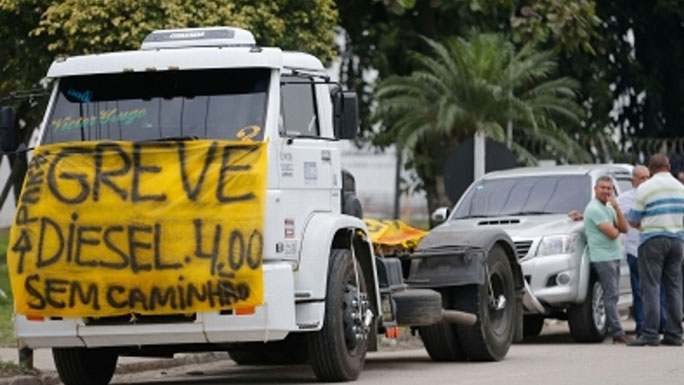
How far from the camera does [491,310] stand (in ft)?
53.1

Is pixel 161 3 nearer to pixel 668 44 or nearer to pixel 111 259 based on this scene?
pixel 111 259

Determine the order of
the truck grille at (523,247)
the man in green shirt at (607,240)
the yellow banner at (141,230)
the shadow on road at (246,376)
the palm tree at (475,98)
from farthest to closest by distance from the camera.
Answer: the palm tree at (475,98) < the truck grille at (523,247) < the man in green shirt at (607,240) < the shadow on road at (246,376) < the yellow banner at (141,230)

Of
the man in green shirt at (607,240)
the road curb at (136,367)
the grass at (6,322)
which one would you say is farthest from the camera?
the man in green shirt at (607,240)

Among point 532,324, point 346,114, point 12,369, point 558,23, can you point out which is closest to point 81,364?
point 12,369

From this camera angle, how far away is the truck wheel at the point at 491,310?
51.7 feet

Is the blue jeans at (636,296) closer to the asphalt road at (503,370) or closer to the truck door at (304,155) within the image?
the asphalt road at (503,370)

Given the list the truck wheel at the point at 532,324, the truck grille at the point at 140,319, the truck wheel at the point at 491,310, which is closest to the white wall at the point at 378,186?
the truck wheel at the point at 532,324

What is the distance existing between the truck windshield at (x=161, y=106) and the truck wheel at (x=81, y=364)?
1757mm

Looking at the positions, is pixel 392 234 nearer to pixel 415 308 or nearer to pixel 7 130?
pixel 415 308

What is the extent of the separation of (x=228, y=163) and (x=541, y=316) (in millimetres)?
A: 8345

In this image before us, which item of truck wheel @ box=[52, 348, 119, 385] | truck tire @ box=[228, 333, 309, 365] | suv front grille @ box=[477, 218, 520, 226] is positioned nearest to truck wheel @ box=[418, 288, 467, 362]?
truck tire @ box=[228, 333, 309, 365]

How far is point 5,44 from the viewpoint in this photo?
25922 mm

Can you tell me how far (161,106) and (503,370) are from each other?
12.9 ft

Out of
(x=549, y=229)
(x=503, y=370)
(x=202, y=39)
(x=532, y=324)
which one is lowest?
(x=532, y=324)
